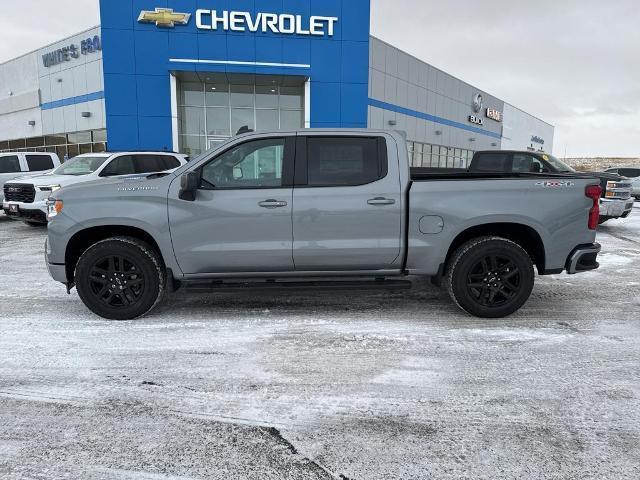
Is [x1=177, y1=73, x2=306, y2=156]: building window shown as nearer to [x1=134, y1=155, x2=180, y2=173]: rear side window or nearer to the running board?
[x1=134, y1=155, x2=180, y2=173]: rear side window

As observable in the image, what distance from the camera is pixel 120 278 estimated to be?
4.45 meters

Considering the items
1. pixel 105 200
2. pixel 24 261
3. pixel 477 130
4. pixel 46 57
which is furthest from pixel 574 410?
pixel 477 130

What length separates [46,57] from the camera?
92.0ft

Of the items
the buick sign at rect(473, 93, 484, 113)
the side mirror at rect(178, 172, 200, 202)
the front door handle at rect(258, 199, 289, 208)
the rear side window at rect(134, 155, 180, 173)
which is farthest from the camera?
the buick sign at rect(473, 93, 484, 113)

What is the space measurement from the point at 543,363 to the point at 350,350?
5.32ft

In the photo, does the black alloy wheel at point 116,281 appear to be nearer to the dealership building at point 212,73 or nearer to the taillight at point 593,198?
the taillight at point 593,198

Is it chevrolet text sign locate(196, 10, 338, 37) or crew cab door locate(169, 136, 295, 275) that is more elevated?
chevrolet text sign locate(196, 10, 338, 37)

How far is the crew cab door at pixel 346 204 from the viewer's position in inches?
172

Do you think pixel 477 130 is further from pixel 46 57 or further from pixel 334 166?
pixel 334 166

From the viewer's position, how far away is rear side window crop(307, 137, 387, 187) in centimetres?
444

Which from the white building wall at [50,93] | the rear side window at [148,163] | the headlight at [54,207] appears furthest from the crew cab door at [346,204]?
the white building wall at [50,93]

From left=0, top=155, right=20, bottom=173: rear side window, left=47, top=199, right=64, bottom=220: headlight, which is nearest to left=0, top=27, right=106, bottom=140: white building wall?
left=0, top=155, right=20, bottom=173: rear side window

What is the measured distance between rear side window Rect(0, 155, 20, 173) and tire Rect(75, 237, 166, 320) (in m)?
11.2

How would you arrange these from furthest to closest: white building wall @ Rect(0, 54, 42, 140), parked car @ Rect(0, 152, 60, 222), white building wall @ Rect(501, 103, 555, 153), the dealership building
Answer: white building wall @ Rect(501, 103, 555, 153) < white building wall @ Rect(0, 54, 42, 140) < the dealership building < parked car @ Rect(0, 152, 60, 222)
